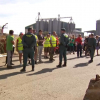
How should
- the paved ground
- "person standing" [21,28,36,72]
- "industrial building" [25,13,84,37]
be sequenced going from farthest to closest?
"industrial building" [25,13,84,37] → "person standing" [21,28,36,72] → the paved ground

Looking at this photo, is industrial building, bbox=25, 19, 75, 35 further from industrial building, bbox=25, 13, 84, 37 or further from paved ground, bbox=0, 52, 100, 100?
paved ground, bbox=0, 52, 100, 100

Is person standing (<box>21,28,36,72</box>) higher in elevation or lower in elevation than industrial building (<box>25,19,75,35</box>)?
lower

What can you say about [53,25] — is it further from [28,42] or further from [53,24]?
[28,42]

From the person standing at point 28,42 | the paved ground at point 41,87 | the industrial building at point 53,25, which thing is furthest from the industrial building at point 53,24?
the paved ground at point 41,87

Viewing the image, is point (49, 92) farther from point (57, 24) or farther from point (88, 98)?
point (57, 24)

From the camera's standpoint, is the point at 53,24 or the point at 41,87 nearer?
the point at 41,87

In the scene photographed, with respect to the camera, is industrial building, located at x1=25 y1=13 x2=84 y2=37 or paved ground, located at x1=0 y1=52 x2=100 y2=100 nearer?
paved ground, located at x1=0 y1=52 x2=100 y2=100

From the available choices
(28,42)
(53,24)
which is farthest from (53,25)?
(28,42)

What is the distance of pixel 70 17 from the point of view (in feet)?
145

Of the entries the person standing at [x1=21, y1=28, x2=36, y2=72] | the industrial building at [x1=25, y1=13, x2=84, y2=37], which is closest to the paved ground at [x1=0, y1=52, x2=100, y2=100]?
the person standing at [x1=21, y1=28, x2=36, y2=72]

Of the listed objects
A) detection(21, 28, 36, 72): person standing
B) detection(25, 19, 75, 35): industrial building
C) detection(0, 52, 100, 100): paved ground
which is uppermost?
A: detection(25, 19, 75, 35): industrial building

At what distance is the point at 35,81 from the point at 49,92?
4.41 feet

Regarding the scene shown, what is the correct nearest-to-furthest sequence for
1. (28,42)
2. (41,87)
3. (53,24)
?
(41,87), (28,42), (53,24)

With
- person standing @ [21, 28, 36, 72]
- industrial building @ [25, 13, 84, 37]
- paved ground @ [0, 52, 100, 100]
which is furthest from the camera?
industrial building @ [25, 13, 84, 37]
